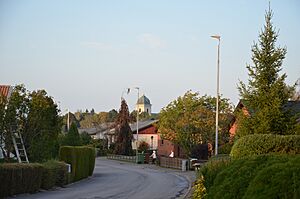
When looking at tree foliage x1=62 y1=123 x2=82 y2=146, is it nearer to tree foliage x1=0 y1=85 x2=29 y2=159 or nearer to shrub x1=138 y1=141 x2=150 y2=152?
tree foliage x1=0 y1=85 x2=29 y2=159

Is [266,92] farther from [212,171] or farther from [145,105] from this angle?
[145,105]

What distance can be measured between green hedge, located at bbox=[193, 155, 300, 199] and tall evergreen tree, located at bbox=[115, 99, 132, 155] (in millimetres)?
60736

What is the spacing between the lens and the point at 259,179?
9547 millimetres

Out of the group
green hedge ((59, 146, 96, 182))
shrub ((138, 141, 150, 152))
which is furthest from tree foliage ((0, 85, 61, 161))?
shrub ((138, 141, 150, 152))

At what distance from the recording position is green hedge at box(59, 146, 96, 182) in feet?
117

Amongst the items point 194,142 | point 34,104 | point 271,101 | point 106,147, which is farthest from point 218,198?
point 106,147

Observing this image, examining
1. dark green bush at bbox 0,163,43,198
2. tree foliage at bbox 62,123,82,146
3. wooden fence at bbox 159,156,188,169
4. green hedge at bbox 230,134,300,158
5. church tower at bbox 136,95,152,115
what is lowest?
dark green bush at bbox 0,163,43,198

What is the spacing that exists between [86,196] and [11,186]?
3.14 metres

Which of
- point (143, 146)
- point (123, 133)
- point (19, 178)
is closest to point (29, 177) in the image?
point (19, 178)

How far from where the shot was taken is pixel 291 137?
19000 mm

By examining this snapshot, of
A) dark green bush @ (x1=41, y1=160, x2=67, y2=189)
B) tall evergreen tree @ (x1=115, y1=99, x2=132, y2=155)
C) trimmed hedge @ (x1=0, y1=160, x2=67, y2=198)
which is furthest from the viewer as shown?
tall evergreen tree @ (x1=115, y1=99, x2=132, y2=155)

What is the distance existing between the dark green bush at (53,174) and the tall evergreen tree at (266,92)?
1009 cm

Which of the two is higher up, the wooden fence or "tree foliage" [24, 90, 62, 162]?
"tree foliage" [24, 90, 62, 162]

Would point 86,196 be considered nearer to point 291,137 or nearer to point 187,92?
point 291,137
